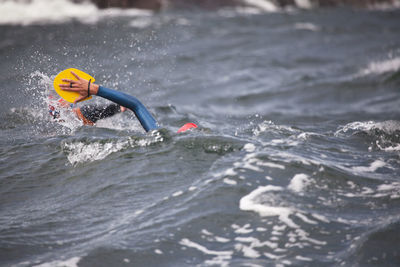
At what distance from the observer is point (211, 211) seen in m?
4.41

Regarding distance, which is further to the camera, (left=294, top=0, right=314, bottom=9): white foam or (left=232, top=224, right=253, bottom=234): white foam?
(left=294, top=0, right=314, bottom=9): white foam

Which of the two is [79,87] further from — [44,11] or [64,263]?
[44,11]

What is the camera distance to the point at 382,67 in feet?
46.2

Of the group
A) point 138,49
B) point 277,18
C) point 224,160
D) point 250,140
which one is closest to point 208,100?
point 138,49

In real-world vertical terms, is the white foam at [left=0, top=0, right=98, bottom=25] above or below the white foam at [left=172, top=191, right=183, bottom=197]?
above

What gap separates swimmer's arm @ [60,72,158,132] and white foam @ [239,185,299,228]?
6.91 ft

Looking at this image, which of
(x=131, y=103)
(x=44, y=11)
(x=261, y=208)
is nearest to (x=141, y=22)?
(x=44, y=11)

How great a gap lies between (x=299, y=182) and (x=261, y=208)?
0.68 m

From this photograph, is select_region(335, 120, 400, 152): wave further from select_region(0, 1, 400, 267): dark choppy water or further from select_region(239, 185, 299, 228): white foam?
select_region(239, 185, 299, 228): white foam

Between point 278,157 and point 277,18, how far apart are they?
19.4m

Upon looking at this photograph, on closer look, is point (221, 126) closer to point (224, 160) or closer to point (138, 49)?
point (224, 160)

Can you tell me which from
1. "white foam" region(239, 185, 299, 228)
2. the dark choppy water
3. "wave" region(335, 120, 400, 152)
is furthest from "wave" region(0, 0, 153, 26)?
"white foam" region(239, 185, 299, 228)

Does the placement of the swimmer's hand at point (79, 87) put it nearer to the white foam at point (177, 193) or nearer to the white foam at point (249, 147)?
the white foam at point (177, 193)

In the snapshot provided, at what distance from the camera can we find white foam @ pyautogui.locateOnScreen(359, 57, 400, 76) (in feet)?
44.9
